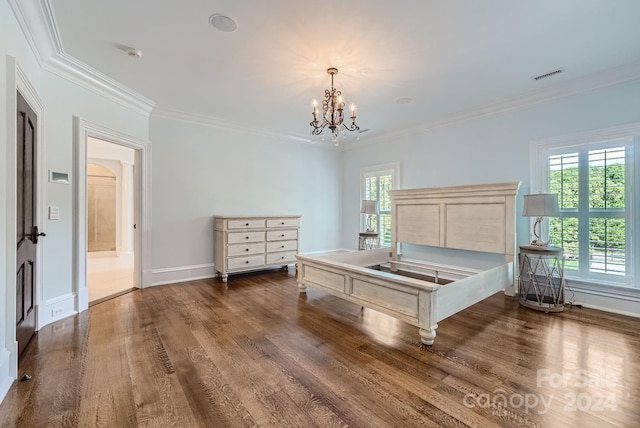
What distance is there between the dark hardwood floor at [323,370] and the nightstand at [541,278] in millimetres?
153

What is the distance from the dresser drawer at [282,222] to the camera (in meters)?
5.14

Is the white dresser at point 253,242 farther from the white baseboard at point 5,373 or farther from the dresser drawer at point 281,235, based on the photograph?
the white baseboard at point 5,373

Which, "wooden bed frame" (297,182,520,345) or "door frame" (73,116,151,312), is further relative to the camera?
"door frame" (73,116,151,312)

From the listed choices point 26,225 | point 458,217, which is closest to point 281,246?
point 458,217

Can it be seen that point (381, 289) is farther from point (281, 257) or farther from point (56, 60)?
point (56, 60)

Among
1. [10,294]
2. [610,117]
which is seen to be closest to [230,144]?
[10,294]

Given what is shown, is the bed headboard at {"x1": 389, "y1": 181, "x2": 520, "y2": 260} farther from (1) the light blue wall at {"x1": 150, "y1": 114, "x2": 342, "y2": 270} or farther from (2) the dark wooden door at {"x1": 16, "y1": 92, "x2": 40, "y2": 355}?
(2) the dark wooden door at {"x1": 16, "y1": 92, "x2": 40, "y2": 355}

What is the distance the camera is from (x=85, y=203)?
338 cm

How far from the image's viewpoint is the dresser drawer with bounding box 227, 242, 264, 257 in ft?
15.5

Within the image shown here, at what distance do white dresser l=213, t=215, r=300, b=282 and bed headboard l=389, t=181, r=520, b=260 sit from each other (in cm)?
193

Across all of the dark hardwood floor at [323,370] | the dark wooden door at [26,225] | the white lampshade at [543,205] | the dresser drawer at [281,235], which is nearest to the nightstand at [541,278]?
the dark hardwood floor at [323,370]

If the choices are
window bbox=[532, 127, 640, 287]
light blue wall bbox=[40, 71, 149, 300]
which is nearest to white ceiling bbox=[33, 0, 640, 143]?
light blue wall bbox=[40, 71, 149, 300]

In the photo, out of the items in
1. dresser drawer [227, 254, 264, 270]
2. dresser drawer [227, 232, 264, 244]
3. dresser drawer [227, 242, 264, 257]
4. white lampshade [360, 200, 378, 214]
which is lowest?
dresser drawer [227, 254, 264, 270]

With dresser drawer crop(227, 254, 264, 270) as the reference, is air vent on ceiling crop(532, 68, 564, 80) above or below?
above
